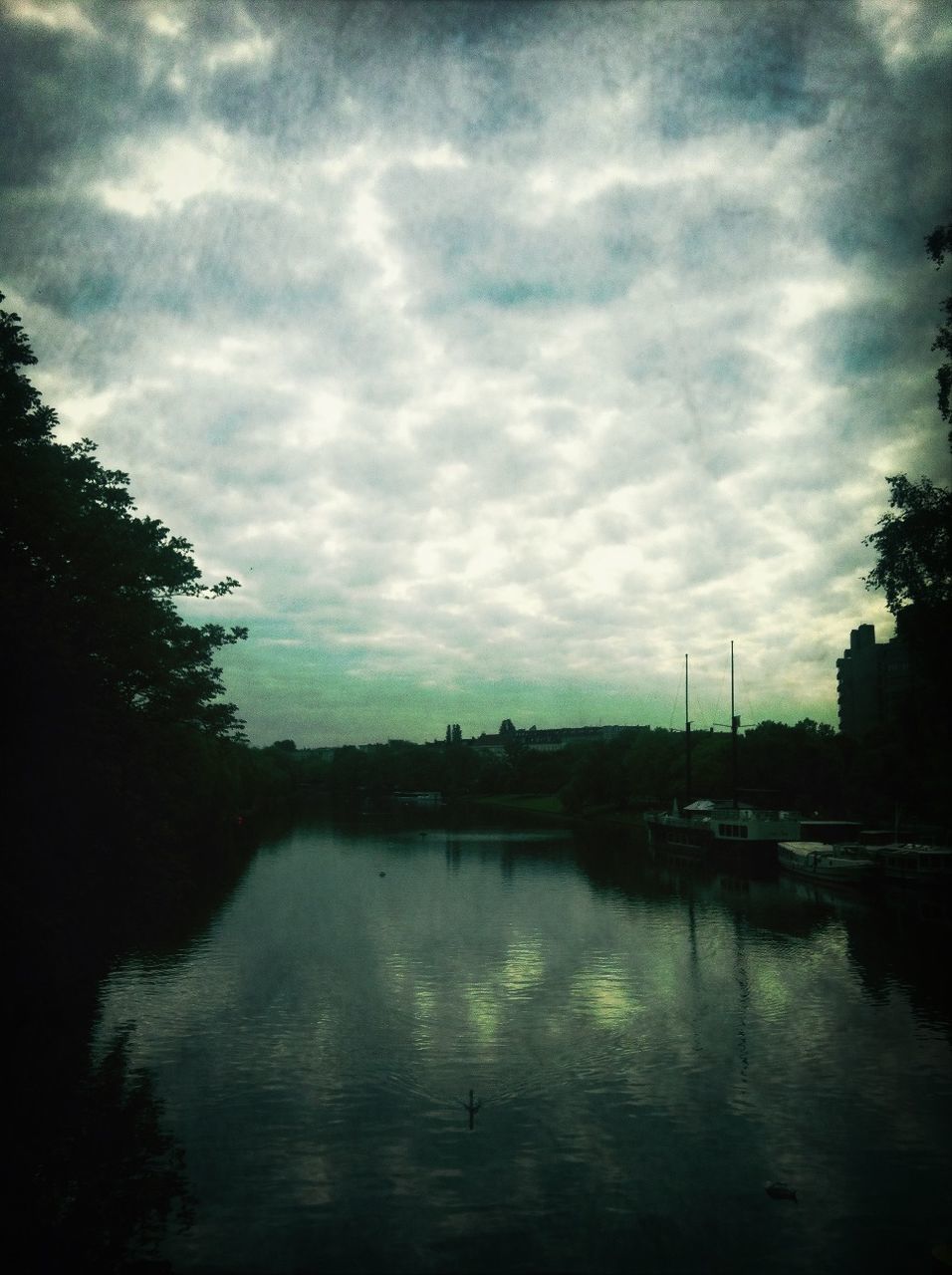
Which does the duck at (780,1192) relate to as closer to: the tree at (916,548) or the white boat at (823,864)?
the tree at (916,548)

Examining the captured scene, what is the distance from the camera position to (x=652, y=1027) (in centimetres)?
3878

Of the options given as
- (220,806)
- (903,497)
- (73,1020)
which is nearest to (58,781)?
(73,1020)

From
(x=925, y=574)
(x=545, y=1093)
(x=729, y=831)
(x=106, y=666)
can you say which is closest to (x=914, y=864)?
(x=729, y=831)

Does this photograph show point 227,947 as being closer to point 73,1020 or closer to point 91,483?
point 73,1020

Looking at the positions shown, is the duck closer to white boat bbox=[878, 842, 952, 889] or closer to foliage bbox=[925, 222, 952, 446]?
foliage bbox=[925, 222, 952, 446]

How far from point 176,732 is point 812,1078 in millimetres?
41617

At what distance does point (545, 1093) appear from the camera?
30641 mm

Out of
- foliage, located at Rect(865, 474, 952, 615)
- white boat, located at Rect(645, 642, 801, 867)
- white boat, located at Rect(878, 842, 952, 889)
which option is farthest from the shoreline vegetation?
white boat, located at Rect(645, 642, 801, 867)

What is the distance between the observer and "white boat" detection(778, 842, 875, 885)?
80.9 meters

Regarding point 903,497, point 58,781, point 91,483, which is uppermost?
point 91,483

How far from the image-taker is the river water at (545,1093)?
21562mm

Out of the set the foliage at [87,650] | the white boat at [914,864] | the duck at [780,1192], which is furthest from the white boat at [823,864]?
the duck at [780,1192]

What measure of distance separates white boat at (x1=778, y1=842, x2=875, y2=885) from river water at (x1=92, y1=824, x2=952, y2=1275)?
802 inches

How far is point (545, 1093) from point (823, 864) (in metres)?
62.5
